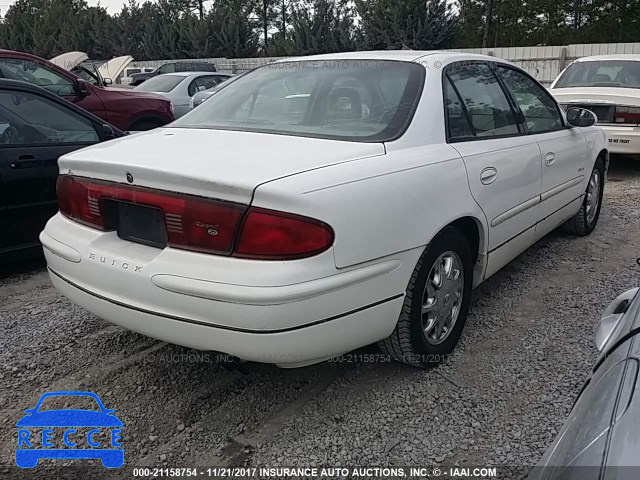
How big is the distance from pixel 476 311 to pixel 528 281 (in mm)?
715

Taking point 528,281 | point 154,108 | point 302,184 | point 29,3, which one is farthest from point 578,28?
point 29,3

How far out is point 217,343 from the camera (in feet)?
7.39

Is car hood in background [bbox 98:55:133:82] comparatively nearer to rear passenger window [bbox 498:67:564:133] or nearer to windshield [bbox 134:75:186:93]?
windshield [bbox 134:75:186:93]

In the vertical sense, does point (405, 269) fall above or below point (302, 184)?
below

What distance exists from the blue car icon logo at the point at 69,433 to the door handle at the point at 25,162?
2.02 metres

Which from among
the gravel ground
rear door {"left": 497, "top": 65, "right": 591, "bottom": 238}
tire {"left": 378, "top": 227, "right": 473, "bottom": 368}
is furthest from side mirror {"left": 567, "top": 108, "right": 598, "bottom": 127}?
tire {"left": 378, "top": 227, "right": 473, "bottom": 368}

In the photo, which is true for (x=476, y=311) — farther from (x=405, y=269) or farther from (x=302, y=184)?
(x=302, y=184)

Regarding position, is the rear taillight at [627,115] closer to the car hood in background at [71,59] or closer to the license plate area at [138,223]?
the license plate area at [138,223]

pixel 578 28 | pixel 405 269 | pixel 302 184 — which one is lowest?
pixel 405 269

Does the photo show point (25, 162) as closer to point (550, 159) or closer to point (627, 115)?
point (550, 159)

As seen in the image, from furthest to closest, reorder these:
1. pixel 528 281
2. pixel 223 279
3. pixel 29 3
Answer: pixel 29 3
pixel 528 281
pixel 223 279

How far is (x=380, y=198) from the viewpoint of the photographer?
2396 mm

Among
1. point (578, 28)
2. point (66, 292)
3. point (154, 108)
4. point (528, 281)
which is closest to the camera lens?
point (66, 292)

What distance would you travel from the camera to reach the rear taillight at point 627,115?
732 cm
